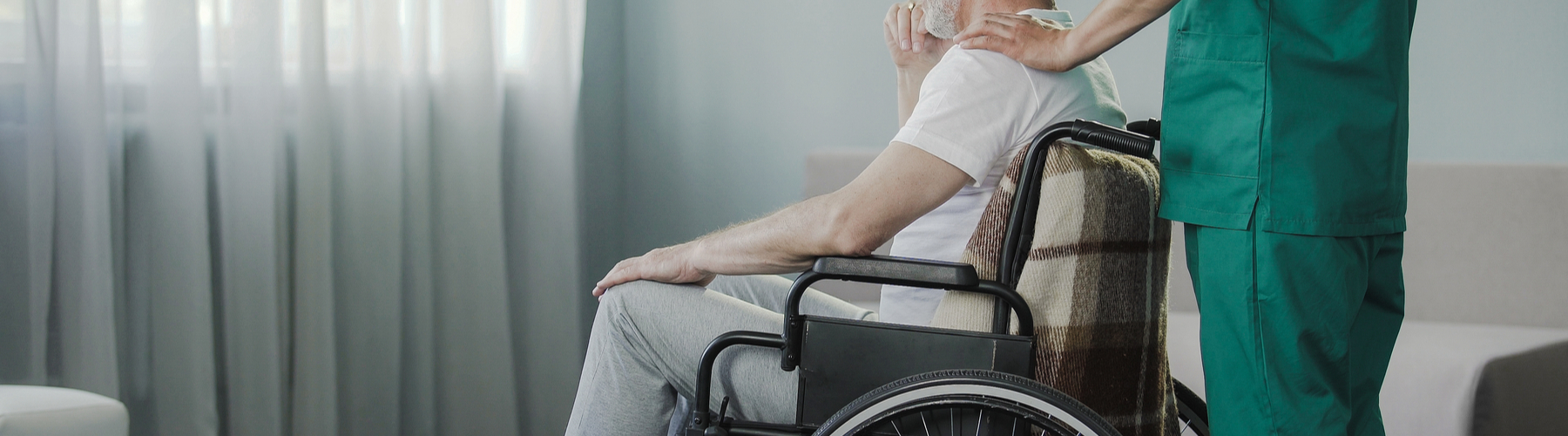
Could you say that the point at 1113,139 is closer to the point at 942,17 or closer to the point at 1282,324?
the point at 1282,324

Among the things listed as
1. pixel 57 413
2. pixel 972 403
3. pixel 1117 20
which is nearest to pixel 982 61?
pixel 1117 20

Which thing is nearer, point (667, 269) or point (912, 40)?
point (667, 269)

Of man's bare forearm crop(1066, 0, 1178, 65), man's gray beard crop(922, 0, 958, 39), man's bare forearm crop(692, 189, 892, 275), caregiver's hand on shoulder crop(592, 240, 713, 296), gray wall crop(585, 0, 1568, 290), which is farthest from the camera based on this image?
gray wall crop(585, 0, 1568, 290)

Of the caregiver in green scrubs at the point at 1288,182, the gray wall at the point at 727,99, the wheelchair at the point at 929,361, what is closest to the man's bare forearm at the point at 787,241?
the wheelchair at the point at 929,361

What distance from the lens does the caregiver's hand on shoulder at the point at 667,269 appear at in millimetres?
1224

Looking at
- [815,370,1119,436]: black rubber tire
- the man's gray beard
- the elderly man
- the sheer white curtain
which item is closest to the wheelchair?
[815,370,1119,436]: black rubber tire

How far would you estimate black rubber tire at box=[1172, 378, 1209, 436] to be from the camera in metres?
1.25

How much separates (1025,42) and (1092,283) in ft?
0.94

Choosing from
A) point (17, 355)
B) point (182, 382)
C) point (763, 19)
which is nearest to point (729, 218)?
point (763, 19)

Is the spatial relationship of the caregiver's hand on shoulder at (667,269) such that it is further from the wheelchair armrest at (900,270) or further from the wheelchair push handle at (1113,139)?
the wheelchair push handle at (1113,139)

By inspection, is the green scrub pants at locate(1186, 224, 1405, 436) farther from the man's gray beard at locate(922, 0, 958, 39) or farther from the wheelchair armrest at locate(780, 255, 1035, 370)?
the man's gray beard at locate(922, 0, 958, 39)

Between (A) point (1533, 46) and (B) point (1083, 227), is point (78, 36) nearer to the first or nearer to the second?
(B) point (1083, 227)

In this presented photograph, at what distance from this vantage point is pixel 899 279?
3.20 feet

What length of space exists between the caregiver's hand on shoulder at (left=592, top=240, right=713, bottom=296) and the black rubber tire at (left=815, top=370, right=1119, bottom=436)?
0.36 m
